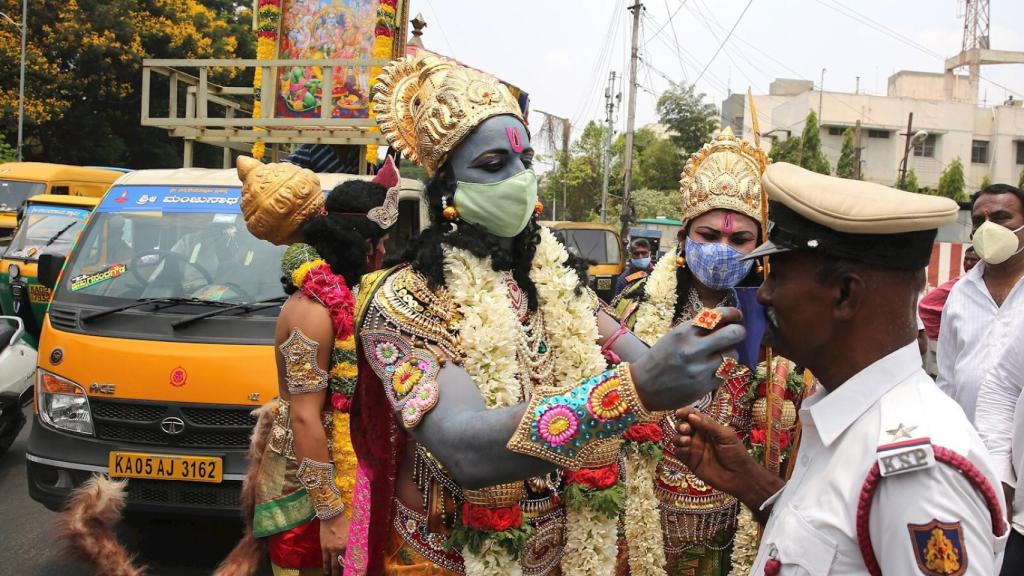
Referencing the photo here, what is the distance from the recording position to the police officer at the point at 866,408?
1297mm

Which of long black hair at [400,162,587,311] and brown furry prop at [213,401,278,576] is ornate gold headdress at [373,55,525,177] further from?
brown furry prop at [213,401,278,576]

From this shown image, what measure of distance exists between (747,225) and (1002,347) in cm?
124

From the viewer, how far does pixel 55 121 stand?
87.3 ft

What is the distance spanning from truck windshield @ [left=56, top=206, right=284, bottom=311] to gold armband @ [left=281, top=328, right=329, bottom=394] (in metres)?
1.89

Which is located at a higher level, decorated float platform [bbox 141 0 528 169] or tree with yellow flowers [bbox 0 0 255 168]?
tree with yellow flowers [bbox 0 0 255 168]

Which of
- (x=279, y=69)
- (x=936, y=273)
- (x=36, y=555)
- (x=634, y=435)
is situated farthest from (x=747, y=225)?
(x=936, y=273)

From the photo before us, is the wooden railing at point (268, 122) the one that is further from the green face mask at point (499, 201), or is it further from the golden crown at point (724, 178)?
the green face mask at point (499, 201)

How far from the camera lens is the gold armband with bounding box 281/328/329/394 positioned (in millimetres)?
3154

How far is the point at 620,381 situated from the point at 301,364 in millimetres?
1855

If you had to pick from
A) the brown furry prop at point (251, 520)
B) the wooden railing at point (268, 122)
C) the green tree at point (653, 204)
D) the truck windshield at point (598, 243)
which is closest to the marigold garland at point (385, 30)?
the wooden railing at point (268, 122)

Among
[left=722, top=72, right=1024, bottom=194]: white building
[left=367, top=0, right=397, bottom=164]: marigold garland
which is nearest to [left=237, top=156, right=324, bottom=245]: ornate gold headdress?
[left=367, top=0, right=397, bottom=164]: marigold garland

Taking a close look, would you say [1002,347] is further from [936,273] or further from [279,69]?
[936,273]

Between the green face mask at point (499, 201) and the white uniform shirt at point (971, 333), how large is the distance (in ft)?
7.90

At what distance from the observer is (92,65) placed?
26438mm
